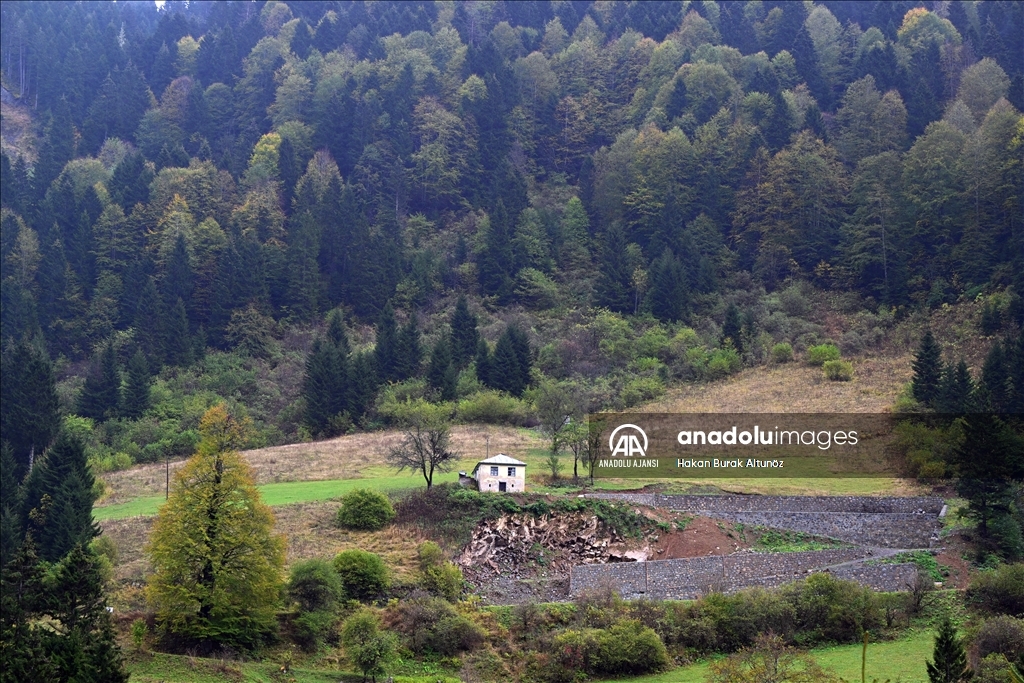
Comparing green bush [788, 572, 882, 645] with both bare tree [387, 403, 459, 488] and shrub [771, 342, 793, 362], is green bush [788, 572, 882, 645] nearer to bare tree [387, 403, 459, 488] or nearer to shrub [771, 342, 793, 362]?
bare tree [387, 403, 459, 488]

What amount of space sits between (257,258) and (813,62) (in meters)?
51.9

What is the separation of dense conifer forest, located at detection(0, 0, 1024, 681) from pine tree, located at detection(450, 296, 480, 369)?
181 mm

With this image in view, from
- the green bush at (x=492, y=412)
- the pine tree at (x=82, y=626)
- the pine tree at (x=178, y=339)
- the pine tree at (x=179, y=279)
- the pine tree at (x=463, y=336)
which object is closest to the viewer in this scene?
the pine tree at (x=82, y=626)

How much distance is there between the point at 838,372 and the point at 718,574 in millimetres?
27799

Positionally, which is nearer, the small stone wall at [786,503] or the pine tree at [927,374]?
the small stone wall at [786,503]

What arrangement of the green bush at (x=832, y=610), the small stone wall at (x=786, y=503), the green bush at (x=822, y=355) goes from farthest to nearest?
the green bush at (x=822, y=355) < the small stone wall at (x=786, y=503) < the green bush at (x=832, y=610)

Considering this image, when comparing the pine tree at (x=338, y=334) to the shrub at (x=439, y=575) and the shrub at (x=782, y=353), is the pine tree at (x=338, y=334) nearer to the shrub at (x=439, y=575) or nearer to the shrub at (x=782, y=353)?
the shrub at (x=782, y=353)

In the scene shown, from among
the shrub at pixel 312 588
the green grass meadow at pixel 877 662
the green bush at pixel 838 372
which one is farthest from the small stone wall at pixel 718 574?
the green bush at pixel 838 372

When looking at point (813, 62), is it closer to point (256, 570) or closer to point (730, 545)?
point (730, 545)

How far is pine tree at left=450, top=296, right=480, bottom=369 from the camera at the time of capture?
79.5 metres

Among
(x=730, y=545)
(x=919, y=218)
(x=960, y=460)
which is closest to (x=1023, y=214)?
(x=919, y=218)

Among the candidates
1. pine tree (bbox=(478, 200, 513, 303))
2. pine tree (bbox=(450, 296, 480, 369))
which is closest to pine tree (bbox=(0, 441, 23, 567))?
pine tree (bbox=(450, 296, 480, 369))

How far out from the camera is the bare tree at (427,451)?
54125 millimetres

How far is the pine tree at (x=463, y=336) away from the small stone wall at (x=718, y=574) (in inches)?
1262
